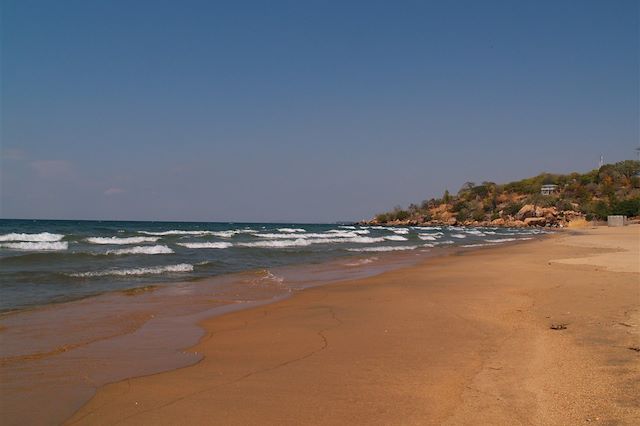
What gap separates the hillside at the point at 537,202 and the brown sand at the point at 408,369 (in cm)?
7478

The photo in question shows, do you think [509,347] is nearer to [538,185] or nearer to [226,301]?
[226,301]

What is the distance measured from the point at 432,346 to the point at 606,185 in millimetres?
106915

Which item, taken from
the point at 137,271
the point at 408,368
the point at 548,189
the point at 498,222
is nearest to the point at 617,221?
the point at 498,222

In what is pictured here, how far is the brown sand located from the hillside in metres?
74.8

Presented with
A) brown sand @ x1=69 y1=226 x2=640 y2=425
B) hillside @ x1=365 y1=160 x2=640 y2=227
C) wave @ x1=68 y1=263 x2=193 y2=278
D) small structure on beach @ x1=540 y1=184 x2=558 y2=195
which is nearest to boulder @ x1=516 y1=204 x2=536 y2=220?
hillside @ x1=365 y1=160 x2=640 y2=227

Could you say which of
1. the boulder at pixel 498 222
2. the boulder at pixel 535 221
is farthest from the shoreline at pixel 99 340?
the boulder at pixel 498 222

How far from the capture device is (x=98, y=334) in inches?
291

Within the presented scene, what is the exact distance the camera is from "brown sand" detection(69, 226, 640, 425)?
4.00 metres

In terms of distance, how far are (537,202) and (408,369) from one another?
339ft

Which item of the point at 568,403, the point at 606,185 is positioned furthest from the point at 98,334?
the point at 606,185

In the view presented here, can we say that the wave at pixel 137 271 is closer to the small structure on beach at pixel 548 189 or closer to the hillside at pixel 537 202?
the hillside at pixel 537 202

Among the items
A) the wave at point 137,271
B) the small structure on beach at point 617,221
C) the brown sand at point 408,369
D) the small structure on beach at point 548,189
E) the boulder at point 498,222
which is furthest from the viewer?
the small structure on beach at point 548,189

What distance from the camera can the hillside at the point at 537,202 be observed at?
8256 centimetres

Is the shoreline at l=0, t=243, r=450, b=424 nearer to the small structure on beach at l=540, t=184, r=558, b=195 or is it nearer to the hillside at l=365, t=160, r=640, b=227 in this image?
the hillside at l=365, t=160, r=640, b=227
